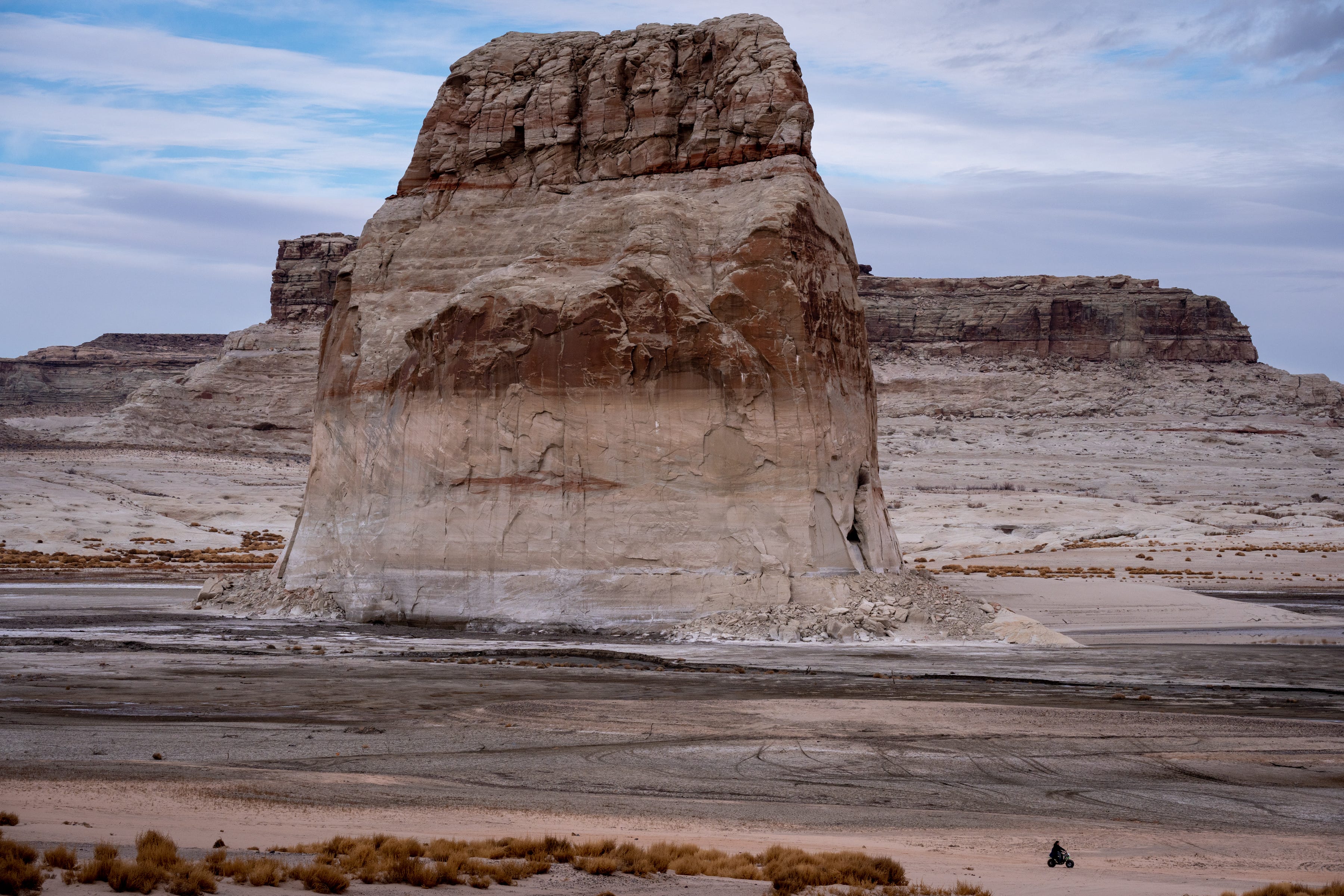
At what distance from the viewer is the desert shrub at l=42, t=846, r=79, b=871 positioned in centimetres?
723

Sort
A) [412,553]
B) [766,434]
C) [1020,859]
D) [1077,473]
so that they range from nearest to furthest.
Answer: [1020,859] < [766,434] < [412,553] < [1077,473]

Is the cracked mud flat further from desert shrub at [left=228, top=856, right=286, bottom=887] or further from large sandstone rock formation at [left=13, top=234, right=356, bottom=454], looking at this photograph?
large sandstone rock formation at [left=13, top=234, right=356, bottom=454]

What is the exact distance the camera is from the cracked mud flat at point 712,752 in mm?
9336

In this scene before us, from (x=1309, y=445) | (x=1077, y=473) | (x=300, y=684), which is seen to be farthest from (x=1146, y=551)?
(x=1309, y=445)

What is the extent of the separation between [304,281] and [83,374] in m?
46.5

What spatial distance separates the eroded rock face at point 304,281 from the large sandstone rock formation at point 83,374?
28082mm

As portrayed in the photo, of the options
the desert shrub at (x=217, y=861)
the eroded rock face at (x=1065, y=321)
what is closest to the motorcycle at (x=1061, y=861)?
the desert shrub at (x=217, y=861)

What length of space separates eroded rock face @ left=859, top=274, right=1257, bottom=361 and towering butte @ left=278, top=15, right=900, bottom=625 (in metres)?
102

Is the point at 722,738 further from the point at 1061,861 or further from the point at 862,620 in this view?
the point at 862,620

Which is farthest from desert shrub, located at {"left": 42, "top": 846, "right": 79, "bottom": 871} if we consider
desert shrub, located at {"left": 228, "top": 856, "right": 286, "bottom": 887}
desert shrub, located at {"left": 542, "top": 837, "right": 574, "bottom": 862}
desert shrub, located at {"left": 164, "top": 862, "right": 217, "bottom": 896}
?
desert shrub, located at {"left": 542, "top": 837, "right": 574, "bottom": 862}

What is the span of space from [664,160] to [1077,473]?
63.0 meters

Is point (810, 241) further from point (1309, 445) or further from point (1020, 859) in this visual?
point (1309, 445)

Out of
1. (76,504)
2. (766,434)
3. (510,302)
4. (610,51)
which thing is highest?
(610,51)

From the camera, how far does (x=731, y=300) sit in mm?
23188
